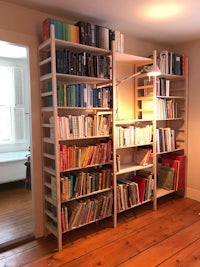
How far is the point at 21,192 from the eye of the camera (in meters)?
4.09

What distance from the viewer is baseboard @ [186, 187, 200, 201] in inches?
138

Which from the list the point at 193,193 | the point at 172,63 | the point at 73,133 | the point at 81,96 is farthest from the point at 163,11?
the point at 193,193

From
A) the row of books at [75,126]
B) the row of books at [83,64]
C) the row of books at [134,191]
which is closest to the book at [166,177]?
the row of books at [134,191]

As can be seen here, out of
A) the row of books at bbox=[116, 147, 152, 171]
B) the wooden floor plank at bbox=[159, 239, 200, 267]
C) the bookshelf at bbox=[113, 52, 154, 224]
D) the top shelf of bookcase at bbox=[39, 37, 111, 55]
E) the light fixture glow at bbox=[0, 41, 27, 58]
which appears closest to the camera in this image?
the wooden floor plank at bbox=[159, 239, 200, 267]

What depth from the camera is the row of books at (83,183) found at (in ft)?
7.68

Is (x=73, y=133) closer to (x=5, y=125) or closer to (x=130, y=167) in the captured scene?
(x=130, y=167)

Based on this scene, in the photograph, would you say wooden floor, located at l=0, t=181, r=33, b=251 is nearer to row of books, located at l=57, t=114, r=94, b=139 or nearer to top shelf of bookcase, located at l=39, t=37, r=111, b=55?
row of books, located at l=57, t=114, r=94, b=139

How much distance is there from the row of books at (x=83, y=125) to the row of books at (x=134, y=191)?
30.0 inches

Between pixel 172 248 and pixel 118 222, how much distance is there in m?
0.75

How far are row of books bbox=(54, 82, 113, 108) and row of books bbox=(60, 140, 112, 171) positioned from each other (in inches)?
17.4

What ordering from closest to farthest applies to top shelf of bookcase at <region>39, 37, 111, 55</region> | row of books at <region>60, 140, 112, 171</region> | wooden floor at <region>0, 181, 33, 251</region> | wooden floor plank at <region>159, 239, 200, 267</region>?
wooden floor plank at <region>159, 239, 200, 267</region> → top shelf of bookcase at <region>39, 37, 111, 55</region> → row of books at <region>60, 140, 112, 171</region> → wooden floor at <region>0, 181, 33, 251</region>

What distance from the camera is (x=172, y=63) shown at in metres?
3.32

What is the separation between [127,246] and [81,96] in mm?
1615

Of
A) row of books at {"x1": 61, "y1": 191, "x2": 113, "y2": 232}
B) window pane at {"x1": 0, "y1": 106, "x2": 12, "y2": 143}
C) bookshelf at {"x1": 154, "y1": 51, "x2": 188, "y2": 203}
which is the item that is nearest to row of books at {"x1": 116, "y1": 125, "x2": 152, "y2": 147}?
bookshelf at {"x1": 154, "y1": 51, "x2": 188, "y2": 203}
